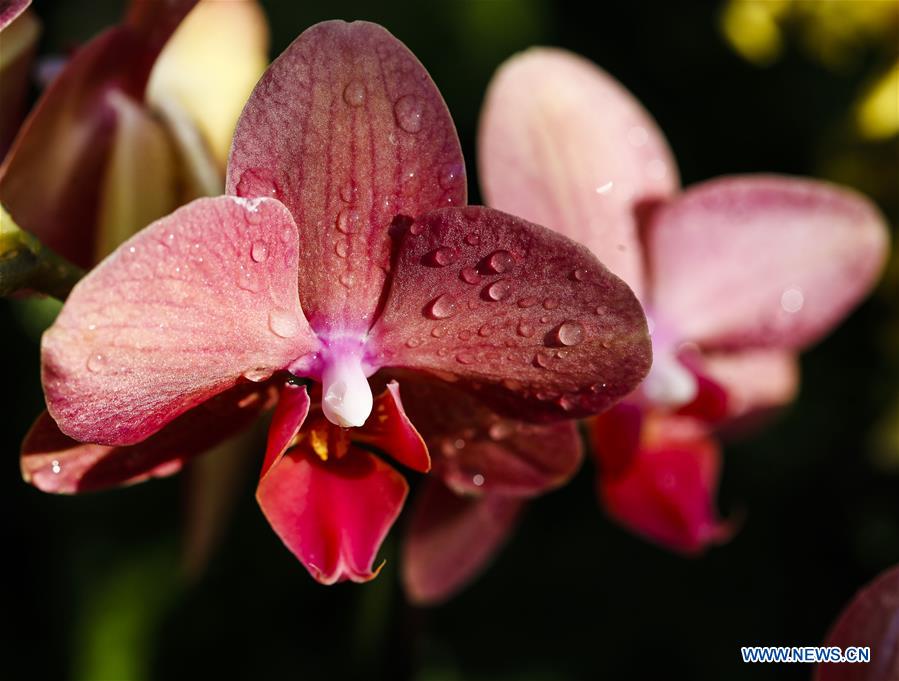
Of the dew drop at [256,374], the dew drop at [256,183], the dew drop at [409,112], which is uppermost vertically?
the dew drop at [409,112]

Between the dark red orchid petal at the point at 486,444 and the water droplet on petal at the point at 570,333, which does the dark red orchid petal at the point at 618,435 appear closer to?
the dark red orchid petal at the point at 486,444

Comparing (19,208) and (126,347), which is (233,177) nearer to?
(126,347)

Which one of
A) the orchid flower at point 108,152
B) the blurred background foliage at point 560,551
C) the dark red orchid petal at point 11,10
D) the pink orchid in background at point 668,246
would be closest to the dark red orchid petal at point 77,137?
the orchid flower at point 108,152

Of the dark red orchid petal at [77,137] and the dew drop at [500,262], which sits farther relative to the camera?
the dark red orchid petal at [77,137]

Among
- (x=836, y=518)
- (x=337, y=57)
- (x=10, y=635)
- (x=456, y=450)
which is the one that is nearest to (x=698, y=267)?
(x=456, y=450)

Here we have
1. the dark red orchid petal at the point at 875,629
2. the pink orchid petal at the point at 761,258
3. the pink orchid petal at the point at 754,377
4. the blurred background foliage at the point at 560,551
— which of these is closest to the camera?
the dark red orchid petal at the point at 875,629

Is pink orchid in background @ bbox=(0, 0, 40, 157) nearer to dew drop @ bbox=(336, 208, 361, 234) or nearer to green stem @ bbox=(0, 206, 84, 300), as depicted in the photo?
green stem @ bbox=(0, 206, 84, 300)

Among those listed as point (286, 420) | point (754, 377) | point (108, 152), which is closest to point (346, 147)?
point (286, 420)

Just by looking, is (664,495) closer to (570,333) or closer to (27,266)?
(570,333)
